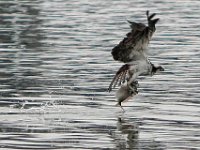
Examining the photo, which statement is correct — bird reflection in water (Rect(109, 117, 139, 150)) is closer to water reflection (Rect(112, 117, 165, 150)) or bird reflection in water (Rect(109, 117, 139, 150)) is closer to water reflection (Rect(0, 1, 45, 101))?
water reflection (Rect(112, 117, 165, 150))

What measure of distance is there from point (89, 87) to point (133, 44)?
3.99 metres

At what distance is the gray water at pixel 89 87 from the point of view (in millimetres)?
13266

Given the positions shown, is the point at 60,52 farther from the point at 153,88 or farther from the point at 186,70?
the point at 153,88

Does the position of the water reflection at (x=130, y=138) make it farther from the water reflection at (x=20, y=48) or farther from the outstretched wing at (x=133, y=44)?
the water reflection at (x=20, y=48)

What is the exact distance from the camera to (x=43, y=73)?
2052 centimetres

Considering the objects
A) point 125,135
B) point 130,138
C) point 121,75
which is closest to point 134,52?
point 121,75

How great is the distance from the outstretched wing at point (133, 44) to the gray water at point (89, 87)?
104cm

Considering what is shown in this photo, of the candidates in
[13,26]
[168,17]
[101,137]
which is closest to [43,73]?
[101,137]

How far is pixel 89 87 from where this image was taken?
18.4 meters

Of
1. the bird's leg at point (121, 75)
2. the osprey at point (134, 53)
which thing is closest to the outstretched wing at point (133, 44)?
the osprey at point (134, 53)

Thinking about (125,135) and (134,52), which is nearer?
(125,135)

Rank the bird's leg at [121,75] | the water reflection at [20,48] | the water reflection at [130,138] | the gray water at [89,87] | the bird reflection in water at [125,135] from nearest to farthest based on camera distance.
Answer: the water reflection at [130,138] → the bird reflection in water at [125,135] → the gray water at [89,87] → the bird's leg at [121,75] → the water reflection at [20,48]

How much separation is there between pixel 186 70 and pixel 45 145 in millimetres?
8831

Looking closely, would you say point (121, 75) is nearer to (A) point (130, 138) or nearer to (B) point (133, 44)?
(B) point (133, 44)
